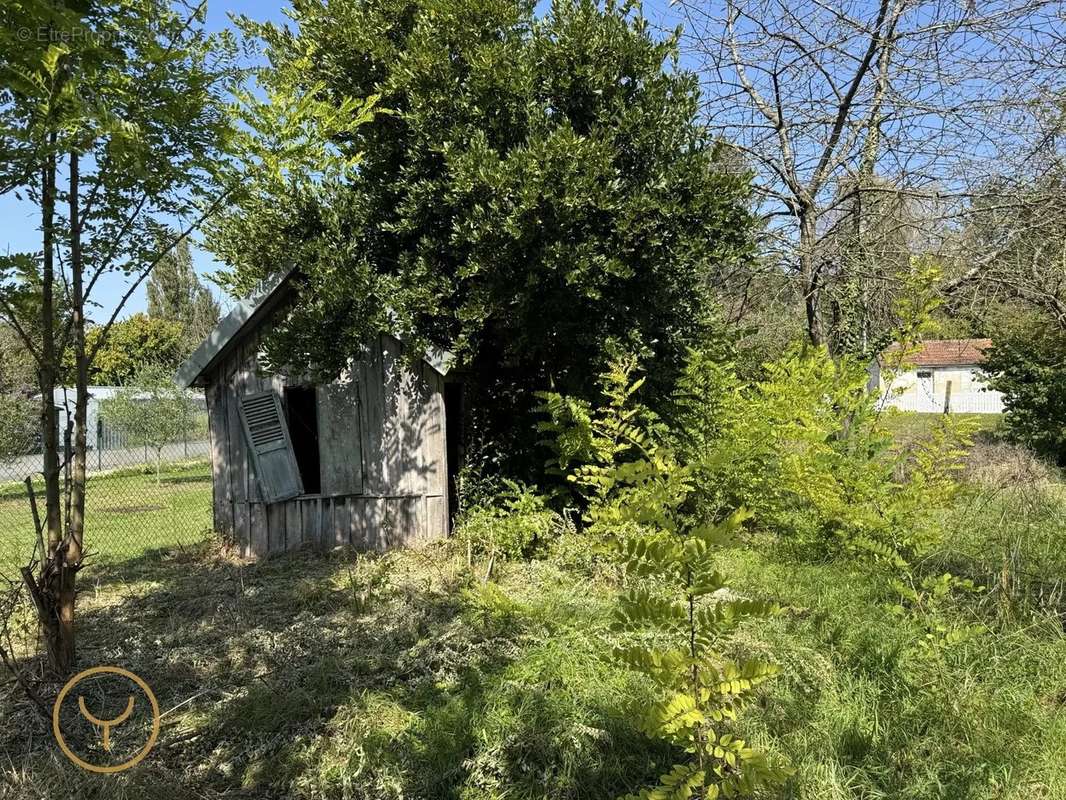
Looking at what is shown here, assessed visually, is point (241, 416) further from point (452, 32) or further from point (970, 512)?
point (970, 512)

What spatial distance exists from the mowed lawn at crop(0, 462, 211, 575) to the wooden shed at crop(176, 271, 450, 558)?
1302mm

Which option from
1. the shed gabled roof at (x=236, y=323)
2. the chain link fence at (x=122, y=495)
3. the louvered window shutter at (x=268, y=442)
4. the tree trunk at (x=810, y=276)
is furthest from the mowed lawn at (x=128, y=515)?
the tree trunk at (x=810, y=276)

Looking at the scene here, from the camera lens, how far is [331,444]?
7.99 meters

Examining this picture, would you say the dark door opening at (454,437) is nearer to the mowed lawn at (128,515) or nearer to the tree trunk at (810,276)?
the mowed lawn at (128,515)

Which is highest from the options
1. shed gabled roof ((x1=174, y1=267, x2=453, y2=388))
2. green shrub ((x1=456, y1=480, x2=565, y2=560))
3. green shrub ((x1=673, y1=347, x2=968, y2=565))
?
shed gabled roof ((x1=174, y1=267, x2=453, y2=388))

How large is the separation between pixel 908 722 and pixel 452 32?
6855mm

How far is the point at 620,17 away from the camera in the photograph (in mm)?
6691

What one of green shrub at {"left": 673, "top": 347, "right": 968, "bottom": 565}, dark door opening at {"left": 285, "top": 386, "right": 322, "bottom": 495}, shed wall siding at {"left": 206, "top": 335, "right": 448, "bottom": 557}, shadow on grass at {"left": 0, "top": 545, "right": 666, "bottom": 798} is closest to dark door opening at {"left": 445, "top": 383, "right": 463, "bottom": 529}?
shed wall siding at {"left": 206, "top": 335, "right": 448, "bottom": 557}

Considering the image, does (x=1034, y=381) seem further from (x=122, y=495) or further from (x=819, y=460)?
(x=122, y=495)

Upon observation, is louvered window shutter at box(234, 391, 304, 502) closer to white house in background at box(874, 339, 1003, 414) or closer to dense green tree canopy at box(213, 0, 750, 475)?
dense green tree canopy at box(213, 0, 750, 475)

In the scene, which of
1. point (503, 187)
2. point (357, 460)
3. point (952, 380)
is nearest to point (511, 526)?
point (357, 460)

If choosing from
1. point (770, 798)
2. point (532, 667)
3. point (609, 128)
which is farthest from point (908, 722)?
point (609, 128)

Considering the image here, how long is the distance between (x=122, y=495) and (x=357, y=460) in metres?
9.67

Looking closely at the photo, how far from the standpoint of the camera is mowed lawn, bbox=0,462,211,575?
8.84 meters
